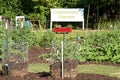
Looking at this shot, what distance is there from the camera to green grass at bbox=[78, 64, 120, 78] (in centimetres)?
1265

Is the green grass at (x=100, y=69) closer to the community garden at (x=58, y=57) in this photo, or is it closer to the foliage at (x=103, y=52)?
the community garden at (x=58, y=57)

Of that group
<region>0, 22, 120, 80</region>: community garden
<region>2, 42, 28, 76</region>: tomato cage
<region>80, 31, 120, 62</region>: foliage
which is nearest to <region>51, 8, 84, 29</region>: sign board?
<region>0, 22, 120, 80</region>: community garden

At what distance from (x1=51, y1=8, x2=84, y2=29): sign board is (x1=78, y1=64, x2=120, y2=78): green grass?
18589 millimetres

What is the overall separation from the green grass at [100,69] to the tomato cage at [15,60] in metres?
2.31

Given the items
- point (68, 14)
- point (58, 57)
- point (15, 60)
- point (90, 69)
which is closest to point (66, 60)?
point (58, 57)

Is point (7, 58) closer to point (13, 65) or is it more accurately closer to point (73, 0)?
point (13, 65)

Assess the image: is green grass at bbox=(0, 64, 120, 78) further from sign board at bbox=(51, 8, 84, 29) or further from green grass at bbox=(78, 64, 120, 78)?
sign board at bbox=(51, 8, 84, 29)

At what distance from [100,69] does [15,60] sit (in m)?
3.36

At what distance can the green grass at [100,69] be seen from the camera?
12.6 metres

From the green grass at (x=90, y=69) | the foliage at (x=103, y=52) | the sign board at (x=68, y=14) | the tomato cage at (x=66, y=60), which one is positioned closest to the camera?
the tomato cage at (x=66, y=60)

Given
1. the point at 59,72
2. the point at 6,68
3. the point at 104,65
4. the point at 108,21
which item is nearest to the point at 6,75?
the point at 6,68

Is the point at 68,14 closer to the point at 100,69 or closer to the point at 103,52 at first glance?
the point at 103,52

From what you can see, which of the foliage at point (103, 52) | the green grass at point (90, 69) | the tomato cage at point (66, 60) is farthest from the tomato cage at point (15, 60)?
the foliage at point (103, 52)

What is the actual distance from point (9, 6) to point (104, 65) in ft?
69.5
